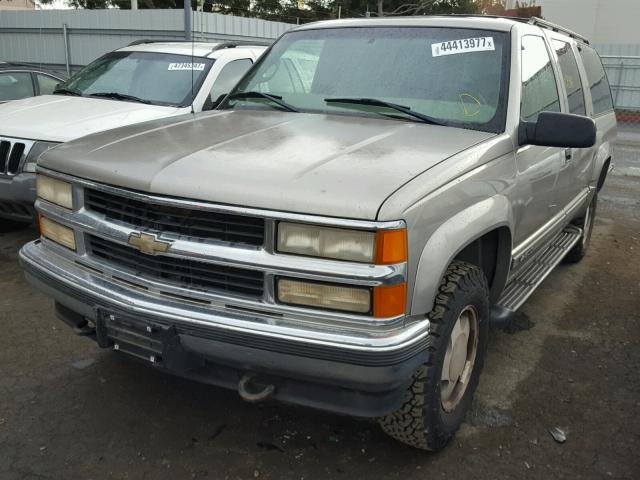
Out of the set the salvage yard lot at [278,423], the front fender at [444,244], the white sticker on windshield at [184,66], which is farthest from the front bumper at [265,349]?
the white sticker on windshield at [184,66]

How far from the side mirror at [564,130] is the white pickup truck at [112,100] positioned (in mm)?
3113

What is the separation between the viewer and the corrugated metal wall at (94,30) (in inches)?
509

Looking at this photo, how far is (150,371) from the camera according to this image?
3.58 metres

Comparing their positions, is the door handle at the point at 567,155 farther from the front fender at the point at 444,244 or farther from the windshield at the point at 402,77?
the front fender at the point at 444,244

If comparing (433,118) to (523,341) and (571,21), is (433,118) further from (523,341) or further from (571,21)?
(571,21)

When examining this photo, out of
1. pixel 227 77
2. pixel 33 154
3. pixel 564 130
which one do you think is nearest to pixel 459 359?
pixel 564 130

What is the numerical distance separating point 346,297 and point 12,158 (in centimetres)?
399

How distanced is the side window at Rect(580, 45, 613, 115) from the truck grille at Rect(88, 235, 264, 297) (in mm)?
3757

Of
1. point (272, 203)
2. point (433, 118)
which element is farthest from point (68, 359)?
point (433, 118)

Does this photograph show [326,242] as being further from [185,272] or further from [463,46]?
[463,46]

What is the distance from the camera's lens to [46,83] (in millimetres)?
7941

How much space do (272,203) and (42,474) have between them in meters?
1.60

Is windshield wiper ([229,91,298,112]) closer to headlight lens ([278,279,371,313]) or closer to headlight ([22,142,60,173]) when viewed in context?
headlight lens ([278,279,371,313])

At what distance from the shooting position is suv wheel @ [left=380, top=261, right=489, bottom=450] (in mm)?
2582
